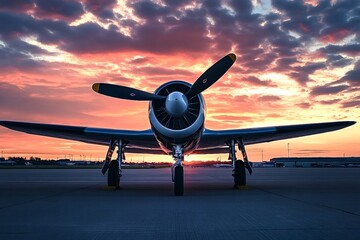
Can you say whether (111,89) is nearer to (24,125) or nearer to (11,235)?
(24,125)

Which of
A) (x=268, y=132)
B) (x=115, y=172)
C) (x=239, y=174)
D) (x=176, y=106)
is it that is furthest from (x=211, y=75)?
(x=115, y=172)

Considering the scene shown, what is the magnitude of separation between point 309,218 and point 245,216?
50.8 inches

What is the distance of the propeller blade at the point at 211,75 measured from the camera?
1376 centimetres

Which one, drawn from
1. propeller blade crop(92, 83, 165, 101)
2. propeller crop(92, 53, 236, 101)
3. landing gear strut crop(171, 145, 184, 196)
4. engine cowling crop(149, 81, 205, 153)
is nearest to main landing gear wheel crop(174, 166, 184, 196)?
landing gear strut crop(171, 145, 184, 196)

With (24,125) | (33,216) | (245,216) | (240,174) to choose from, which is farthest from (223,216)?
(24,125)

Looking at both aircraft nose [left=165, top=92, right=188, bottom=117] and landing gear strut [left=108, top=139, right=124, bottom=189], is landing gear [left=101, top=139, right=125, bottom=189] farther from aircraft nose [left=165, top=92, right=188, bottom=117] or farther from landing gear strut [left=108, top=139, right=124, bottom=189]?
aircraft nose [left=165, top=92, right=188, bottom=117]

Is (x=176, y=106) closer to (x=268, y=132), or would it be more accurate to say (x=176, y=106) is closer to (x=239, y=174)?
(x=239, y=174)

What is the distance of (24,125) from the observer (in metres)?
17.2

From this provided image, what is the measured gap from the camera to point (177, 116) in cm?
1301

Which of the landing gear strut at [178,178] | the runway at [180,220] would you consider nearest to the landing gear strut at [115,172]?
the landing gear strut at [178,178]

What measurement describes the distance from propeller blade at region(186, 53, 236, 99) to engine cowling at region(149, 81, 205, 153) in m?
0.46

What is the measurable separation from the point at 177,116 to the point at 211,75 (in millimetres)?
2076

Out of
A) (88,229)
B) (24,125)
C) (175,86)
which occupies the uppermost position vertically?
(175,86)

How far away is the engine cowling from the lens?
12961mm
